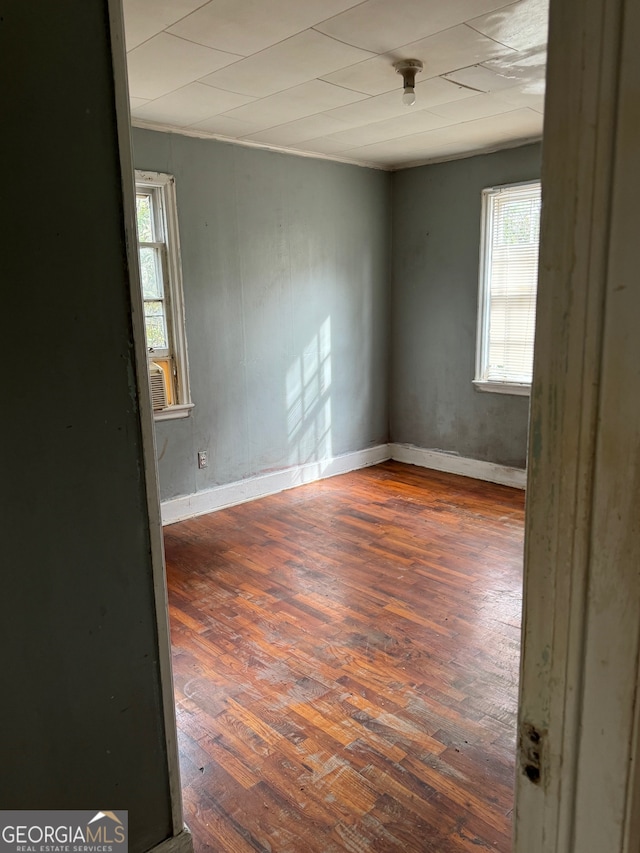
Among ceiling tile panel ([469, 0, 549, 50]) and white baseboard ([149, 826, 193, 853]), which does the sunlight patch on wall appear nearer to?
ceiling tile panel ([469, 0, 549, 50])

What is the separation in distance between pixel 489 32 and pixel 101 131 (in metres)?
2.00

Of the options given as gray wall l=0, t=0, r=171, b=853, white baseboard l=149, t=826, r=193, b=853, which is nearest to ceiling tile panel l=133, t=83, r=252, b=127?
gray wall l=0, t=0, r=171, b=853

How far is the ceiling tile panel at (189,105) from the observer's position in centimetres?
326

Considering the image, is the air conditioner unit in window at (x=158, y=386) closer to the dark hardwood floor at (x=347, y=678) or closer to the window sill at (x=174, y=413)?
the window sill at (x=174, y=413)

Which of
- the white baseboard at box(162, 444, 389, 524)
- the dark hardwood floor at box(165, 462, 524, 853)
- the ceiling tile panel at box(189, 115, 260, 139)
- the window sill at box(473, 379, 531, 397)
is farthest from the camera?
the window sill at box(473, 379, 531, 397)

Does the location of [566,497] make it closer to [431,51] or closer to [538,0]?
[538,0]

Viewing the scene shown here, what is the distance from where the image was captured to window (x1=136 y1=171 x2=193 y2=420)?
4.00 m

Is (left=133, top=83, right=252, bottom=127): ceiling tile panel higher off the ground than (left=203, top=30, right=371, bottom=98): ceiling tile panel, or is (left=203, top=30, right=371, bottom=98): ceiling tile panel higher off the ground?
(left=133, top=83, right=252, bottom=127): ceiling tile panel

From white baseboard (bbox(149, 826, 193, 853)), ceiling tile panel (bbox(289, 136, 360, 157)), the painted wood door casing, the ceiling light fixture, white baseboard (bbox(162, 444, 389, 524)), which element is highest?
ceiling tile panel (bbox(289, 136, 360, 157))

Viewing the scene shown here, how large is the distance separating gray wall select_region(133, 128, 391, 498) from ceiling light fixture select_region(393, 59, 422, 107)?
171 cm

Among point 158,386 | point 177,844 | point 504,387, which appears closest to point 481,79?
point 504,387

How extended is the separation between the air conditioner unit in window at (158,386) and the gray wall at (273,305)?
0.50 ft

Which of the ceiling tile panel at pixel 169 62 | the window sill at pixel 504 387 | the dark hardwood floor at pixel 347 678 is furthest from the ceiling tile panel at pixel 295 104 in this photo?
the dark hardwood floor at pixel 347 678

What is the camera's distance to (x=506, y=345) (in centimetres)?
493
